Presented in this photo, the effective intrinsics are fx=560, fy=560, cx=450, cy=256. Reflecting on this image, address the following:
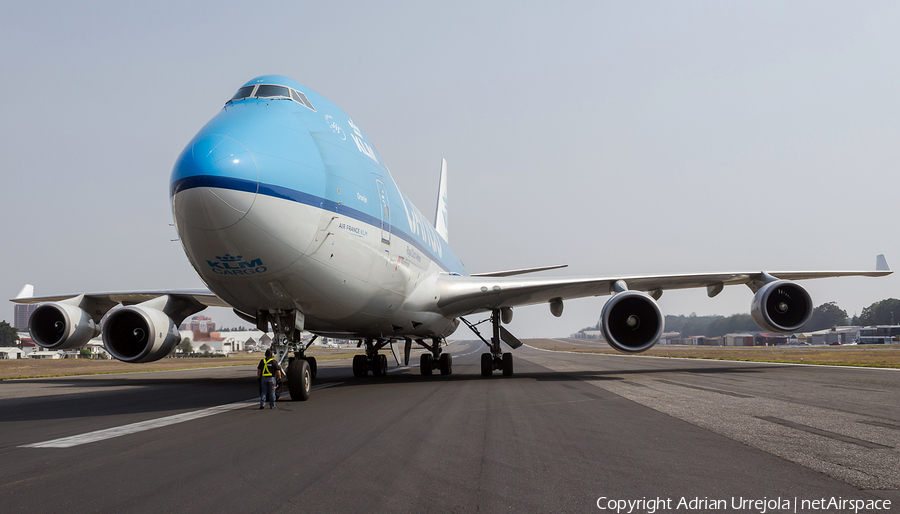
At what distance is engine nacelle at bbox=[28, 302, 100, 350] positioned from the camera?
1550 cm

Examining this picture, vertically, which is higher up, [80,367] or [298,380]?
[298,380]

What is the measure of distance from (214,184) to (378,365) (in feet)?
44.8

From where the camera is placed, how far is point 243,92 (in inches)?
427

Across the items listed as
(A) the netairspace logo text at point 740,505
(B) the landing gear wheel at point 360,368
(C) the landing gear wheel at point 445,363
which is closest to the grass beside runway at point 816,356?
(C) the landing gear wheel at point 445,363

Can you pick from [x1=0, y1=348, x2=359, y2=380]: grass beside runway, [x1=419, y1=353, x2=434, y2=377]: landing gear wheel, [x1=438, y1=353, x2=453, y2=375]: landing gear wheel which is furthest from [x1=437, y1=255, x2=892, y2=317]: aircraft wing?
[x1=0, y1=348, x2=359, y2=380]: grass beside runway

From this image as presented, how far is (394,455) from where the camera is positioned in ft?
18.6

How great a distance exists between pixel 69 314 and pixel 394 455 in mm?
14116

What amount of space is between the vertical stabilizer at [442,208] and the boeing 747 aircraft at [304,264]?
50.4 ft

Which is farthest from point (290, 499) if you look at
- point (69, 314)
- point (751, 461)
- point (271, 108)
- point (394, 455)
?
point (69, 314)

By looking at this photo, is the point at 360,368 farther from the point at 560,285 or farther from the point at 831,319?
the point at 831,319

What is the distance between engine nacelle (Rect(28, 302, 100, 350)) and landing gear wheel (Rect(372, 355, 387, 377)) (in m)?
9.22

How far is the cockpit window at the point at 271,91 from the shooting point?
1073 cm

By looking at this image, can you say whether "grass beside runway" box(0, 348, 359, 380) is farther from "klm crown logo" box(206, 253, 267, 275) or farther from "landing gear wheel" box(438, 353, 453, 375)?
"klm crown logo" box(206, 253, 267, 275)

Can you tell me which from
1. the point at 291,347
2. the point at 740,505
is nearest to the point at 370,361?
the point at 291,347
